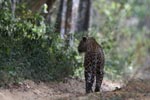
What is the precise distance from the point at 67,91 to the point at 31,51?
1630mm

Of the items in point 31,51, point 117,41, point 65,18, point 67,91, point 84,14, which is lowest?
point 117,41

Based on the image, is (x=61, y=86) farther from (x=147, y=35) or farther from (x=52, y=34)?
(x=147, y=35)

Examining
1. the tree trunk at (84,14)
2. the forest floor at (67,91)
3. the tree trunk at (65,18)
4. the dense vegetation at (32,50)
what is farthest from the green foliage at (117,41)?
the forest floor at (67,91)

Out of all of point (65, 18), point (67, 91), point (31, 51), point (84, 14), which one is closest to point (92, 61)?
point (67, 91)

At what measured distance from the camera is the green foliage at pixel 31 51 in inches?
519

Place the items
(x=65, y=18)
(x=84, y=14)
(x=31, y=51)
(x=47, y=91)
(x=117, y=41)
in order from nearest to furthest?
1. (x=47, y=91)
2. (x=31, y=51)
3. (x=65, y=18)
4. (x=84, y=14)
5. (x=117, y=41)

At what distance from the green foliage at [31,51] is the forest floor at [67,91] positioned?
29 centimetres

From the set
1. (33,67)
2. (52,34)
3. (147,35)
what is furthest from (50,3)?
(147,35)

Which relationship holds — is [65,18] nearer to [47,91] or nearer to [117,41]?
[47,91]

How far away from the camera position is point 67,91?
1355 centimetres

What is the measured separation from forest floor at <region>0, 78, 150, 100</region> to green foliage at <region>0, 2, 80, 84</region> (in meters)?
0.29

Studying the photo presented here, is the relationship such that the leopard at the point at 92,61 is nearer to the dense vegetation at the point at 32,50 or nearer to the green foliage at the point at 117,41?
the dense vegetation at the point at 32,50

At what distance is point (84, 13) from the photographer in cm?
2327

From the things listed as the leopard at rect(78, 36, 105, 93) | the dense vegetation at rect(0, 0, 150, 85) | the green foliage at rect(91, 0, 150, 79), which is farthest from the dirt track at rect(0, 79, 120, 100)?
the green foliage at rect(91, 0, 150, 79)
